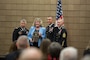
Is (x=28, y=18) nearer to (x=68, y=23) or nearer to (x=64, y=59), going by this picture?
(x=68, y=23)

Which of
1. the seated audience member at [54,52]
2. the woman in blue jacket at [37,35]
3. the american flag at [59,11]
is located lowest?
the woman in blue jacket at [37,35]

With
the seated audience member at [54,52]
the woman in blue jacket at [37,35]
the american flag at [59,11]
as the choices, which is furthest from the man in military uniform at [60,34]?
the seated audience member at [54,52]

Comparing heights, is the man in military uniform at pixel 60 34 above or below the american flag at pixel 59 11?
below

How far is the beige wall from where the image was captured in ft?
39.0

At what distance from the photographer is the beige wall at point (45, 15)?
39.0 ft

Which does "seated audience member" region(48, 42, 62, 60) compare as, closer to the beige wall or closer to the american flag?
the american flag

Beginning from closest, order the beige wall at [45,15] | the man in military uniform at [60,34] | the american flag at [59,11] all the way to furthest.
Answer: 1. the man in military uniform at [60,34]
2. the american flag at [59,11]
3. the beige wall at [45,15]

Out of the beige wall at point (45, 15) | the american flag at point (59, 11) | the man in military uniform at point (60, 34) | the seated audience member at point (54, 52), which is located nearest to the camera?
the seated audience member at point (54, 52)

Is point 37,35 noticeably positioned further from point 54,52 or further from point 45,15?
point 54,52

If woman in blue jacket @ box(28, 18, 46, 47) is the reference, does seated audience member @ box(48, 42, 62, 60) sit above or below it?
above

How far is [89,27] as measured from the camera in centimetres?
1186

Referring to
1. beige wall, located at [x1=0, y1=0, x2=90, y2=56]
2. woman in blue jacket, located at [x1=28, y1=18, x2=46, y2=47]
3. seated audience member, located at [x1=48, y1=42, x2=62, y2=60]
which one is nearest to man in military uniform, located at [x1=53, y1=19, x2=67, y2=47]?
woman in blue jacket, located at [x1=28, y1=18, x2=46, y2=47]

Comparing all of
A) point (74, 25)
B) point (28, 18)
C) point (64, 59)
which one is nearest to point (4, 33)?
point (28, 18)

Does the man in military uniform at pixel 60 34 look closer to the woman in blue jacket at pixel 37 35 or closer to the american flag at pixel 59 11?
the woman in blue jacket at pixel 37 35
